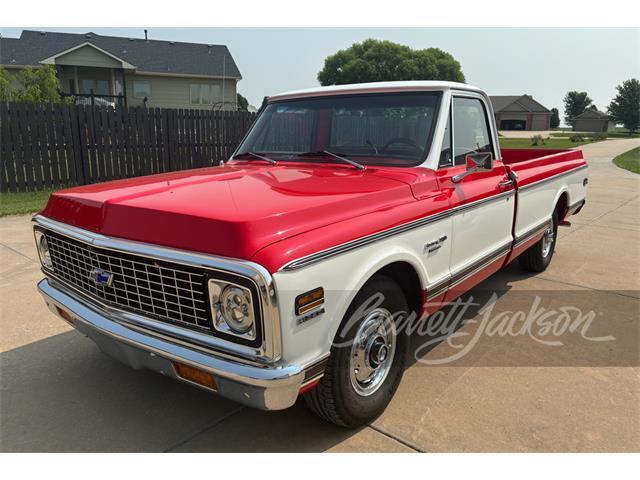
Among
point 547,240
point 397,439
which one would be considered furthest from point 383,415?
point 547,240

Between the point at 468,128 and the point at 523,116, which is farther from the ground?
the point at 523,116

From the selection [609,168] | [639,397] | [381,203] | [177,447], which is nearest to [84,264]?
[177,447]

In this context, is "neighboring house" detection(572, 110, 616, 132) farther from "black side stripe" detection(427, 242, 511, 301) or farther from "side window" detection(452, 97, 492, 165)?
"black side stripe" detection(427, 242, 511, 301)

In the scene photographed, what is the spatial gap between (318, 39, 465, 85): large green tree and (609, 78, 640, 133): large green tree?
145 feet

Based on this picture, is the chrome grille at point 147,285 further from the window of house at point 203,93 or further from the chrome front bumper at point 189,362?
the window of house at point 203,93

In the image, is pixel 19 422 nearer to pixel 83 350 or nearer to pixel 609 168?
pixel 83 350

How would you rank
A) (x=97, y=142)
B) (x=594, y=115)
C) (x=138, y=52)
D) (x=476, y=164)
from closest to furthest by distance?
(x=476, y=164) < (x=97, y=142) < (x=138, y=52) < (x=594, y=115)

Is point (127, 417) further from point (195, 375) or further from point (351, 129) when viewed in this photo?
point (351, 129)

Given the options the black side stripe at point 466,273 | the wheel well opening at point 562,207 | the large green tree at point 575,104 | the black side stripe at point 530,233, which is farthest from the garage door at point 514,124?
the black side stripe at point 466,273

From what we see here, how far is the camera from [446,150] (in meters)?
3.47

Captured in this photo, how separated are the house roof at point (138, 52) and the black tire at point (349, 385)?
3006 cm

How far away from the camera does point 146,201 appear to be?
99.8 inches

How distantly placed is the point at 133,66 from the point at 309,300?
30422 mm

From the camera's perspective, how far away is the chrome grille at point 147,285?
2.23 m
